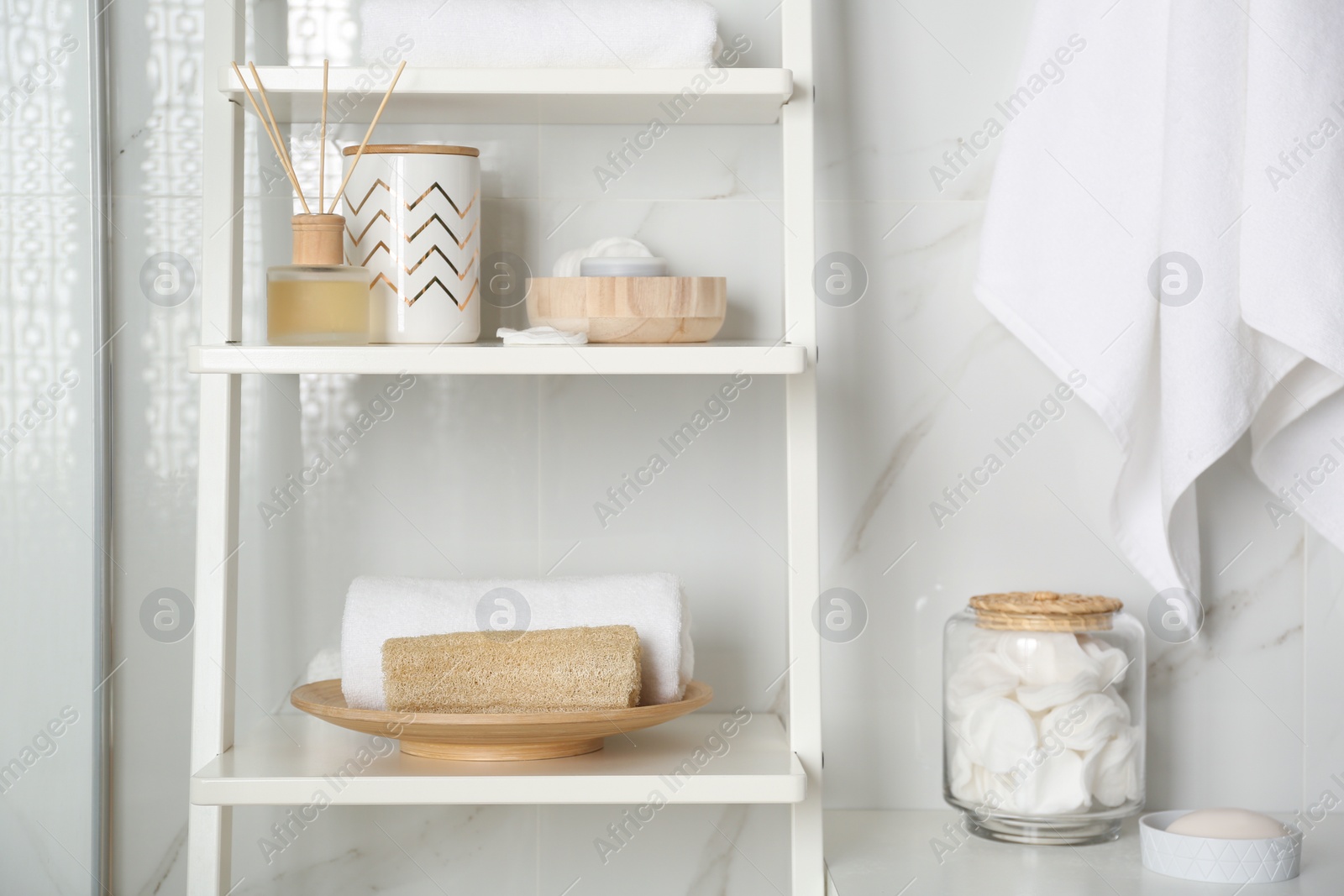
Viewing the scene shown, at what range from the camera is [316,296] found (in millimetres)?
743

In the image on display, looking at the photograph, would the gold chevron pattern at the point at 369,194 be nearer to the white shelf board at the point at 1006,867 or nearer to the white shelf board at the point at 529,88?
the white shelf board at the point at 529,88

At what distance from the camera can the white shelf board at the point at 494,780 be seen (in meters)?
0.72

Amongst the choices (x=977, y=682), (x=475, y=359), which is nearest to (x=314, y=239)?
(x=475, y=359)

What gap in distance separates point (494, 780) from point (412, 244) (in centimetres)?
36

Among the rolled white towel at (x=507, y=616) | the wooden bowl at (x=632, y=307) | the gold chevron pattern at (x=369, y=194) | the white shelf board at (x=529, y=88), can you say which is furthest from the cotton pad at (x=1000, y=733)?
the gold chevron pattern at (x=369, y=194)

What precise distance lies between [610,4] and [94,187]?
0.41 metres

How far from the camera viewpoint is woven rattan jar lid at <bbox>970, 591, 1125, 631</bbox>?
787 millimetres

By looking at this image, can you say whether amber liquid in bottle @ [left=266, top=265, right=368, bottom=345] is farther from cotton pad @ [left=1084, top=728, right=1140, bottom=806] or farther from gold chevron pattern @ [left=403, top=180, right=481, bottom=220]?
cotton pad @ [left=1084, top=728, right=1140, bottom=806]

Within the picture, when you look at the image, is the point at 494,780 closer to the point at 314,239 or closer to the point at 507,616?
the point at 507,616

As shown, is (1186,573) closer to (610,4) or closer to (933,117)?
(933,117)

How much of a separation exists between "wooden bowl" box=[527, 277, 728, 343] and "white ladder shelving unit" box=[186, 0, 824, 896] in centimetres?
3

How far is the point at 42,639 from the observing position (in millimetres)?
792

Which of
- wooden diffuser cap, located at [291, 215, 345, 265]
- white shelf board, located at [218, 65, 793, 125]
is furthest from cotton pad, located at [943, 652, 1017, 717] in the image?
wooden diffuser cap, located at [291, 215, 345, 265]

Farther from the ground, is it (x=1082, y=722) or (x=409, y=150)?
(x=409, y=150)
